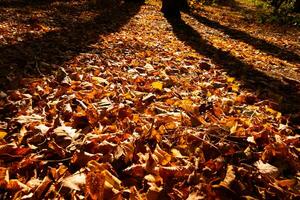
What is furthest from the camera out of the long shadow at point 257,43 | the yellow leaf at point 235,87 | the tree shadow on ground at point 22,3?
the tree shadow on ground at point 22,3

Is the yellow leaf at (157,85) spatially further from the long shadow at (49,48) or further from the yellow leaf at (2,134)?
the yellow leaf at (2,134)

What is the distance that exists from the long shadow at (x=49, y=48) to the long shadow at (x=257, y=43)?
2.42 m

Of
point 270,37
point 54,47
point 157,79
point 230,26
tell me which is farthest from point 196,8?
point 157,79

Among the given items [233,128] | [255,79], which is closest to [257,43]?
[255,79]

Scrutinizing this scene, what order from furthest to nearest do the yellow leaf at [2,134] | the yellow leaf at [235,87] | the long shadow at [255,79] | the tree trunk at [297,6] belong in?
the tree trunk at [297,6] < the yellow leaf at [235,87] < the long shadow at [255,79] < the yellow leaf at [2,134]

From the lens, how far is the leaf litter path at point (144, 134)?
1870mm

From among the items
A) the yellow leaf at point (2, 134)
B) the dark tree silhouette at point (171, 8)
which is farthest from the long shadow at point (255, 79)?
the dark tree silhouette at point (171, 8)

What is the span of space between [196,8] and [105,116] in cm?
955

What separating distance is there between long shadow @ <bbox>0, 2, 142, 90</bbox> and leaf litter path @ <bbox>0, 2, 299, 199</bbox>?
0.06 m

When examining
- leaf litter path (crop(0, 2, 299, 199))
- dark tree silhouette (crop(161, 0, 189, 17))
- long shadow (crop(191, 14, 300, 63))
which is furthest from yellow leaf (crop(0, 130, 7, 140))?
dark tree silhouette (crop(161, 0, 189, 17))

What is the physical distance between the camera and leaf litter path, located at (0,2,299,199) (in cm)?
187

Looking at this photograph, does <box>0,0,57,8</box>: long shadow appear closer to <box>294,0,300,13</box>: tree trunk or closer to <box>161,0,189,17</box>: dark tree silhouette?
<box>161,0,189,17</box>: dark tree silhouette

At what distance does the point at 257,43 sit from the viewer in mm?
6719

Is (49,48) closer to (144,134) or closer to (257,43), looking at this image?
(144,134)
